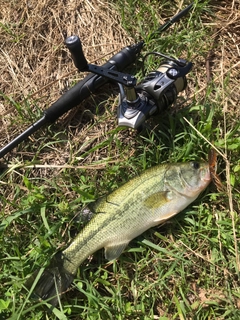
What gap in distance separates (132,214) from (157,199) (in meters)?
0.24

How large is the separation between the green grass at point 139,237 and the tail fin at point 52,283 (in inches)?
3.5

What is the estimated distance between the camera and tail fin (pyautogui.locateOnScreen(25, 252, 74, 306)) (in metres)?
3.13

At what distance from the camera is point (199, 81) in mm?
→ 3863

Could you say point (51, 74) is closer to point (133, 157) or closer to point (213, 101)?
point (133, 157)

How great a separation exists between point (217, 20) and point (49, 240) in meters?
2.77

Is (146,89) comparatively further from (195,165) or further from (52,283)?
(52,283)

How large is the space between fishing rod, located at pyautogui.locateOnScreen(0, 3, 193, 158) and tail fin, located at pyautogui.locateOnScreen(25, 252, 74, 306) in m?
1.17

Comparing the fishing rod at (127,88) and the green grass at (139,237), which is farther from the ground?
the fishing rod at (127,88)

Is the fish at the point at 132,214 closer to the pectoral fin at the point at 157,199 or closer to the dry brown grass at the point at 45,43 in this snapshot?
the pectoral fin at the point at 157,199

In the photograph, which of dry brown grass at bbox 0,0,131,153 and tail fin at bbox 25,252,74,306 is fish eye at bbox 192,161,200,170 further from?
Answer: dry brown grass at bbox 0,0,131,153

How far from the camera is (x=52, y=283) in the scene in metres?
3.14

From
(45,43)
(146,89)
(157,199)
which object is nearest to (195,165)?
(157,199)

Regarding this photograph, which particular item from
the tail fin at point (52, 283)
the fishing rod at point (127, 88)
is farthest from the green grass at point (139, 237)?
the fishing rod at point (127, 88)

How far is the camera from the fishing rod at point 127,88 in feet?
10.4
